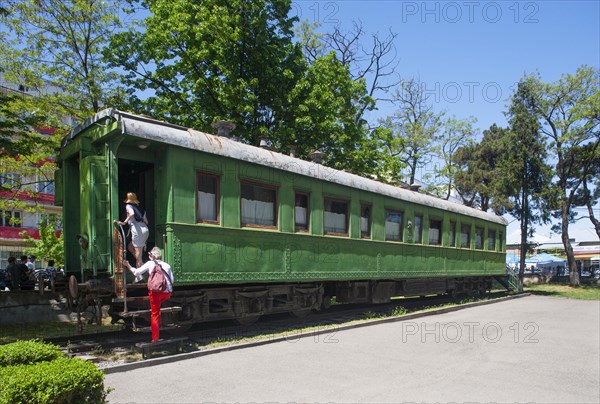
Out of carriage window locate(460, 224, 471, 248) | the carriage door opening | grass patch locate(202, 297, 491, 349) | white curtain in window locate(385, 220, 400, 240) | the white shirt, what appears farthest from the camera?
carriage window locate(460, 224, 471, 248)

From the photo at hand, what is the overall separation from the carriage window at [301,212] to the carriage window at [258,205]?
717 millimetres

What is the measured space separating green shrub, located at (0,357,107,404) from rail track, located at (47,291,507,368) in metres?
2.77

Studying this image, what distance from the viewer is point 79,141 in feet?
27.7

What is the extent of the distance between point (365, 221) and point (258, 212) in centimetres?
400

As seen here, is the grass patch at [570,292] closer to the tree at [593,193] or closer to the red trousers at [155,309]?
the tree at [593,193]

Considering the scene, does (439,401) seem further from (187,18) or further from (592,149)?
(592,149)

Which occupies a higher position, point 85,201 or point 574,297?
point 85,201

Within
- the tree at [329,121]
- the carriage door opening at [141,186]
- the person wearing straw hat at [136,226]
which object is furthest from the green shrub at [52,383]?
the tree at [329,121]

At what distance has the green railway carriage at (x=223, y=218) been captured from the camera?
7.98 meters

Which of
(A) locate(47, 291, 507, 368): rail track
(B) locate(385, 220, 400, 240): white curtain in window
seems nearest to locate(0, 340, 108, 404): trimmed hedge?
(A) locate(47, 291, 507, 368): rail track

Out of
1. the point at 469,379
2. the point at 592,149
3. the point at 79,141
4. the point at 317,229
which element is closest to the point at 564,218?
the point at 592,149

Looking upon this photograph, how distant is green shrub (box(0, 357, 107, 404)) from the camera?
361 cm

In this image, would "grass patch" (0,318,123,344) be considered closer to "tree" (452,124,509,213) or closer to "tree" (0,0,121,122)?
"tree" (0,0,121,122)

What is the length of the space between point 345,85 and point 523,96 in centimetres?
1340
